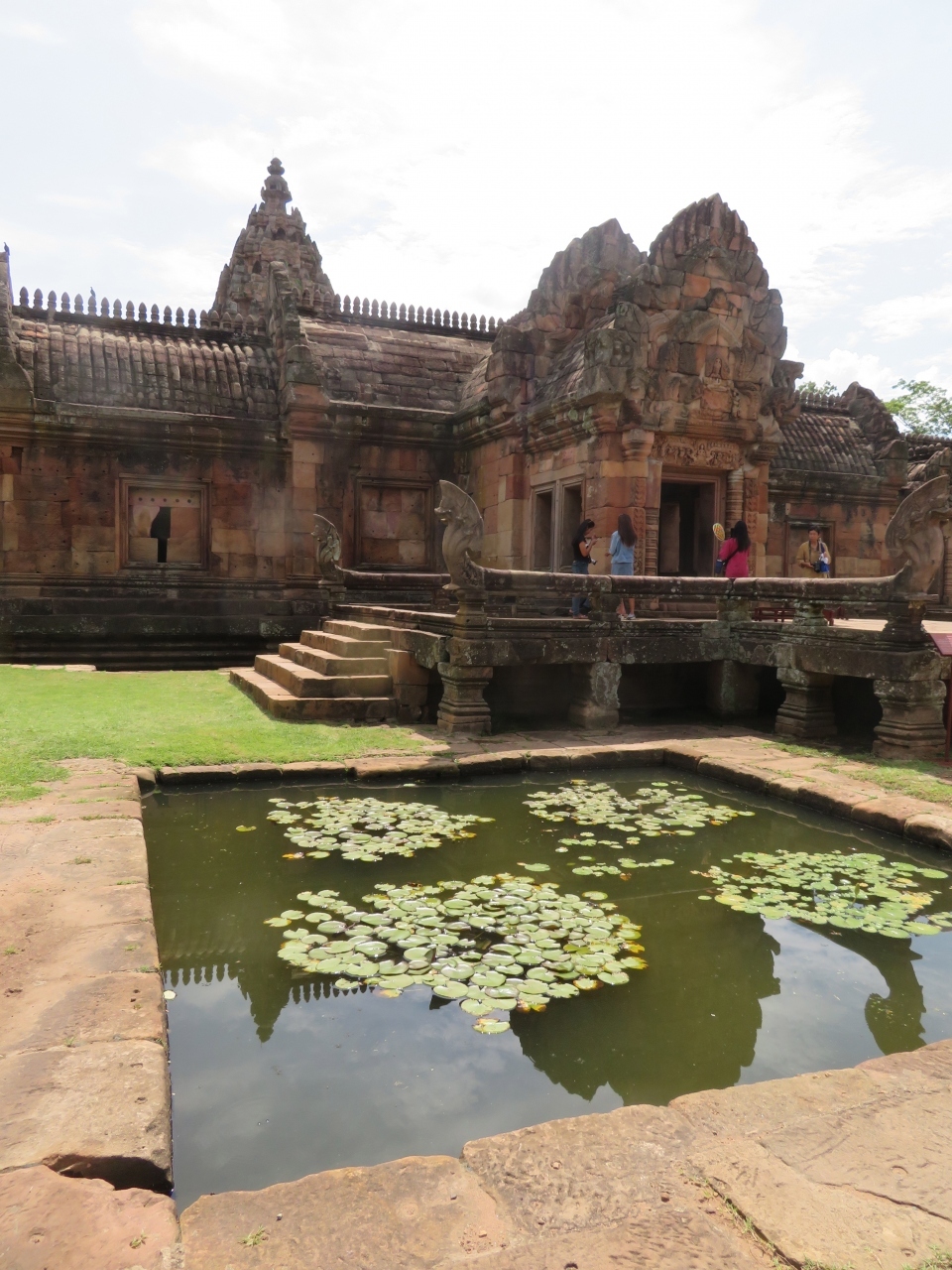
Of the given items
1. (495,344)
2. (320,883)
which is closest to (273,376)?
(495,344)

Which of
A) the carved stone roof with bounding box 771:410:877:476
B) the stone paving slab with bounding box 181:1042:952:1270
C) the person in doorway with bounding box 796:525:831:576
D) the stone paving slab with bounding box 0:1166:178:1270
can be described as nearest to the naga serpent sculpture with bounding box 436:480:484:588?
the person in doorway with bounding box 796:525:831:576

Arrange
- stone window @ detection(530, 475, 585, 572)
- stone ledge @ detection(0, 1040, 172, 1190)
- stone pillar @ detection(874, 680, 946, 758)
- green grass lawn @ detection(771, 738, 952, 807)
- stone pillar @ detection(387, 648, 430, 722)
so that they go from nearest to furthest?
stone ledge @ detection(0, 1040, 172, 1190) → green grass lawn @ detection(771, 738, 952, 807) → stone pillar @ detection(874, 680, 946, 758) → stone pillar @ detection(387, 648, 430, 722) → stone window @ detection(530, 475, 585, 572)

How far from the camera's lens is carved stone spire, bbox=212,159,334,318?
22641mm

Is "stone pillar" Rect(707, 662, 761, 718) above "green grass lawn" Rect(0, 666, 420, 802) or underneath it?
above

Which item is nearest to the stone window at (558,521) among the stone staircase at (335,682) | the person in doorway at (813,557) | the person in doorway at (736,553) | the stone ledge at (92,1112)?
the person in doorway at (736,553)

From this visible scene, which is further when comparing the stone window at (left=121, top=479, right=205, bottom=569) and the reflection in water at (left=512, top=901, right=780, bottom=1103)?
the stone window at (left=121, top=479, right=205, bottom=569)

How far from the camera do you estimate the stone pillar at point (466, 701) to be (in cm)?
816

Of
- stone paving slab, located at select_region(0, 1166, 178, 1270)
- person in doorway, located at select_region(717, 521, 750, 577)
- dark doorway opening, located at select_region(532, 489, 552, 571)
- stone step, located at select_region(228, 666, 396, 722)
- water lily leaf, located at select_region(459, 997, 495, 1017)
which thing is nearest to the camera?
stone paving slab, located at select_region(0, 1166, 178, 1270)

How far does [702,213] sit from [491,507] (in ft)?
16.3

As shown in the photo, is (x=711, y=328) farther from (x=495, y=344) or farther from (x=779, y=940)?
(x=779, y=940)

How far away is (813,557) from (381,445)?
706 centimetres

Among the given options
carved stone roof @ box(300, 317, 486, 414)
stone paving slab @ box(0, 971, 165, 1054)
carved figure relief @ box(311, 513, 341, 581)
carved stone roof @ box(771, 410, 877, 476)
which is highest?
carved stone roof @ box(300, 317, 486, 414)

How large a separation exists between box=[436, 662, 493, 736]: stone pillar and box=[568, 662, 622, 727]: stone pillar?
1179mm

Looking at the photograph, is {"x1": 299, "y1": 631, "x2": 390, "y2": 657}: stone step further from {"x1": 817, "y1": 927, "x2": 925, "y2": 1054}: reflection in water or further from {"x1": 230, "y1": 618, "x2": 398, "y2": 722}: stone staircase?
{"x1": 817, "y1": 927, "x2": 925, "y2": 1054}: reflection in water
